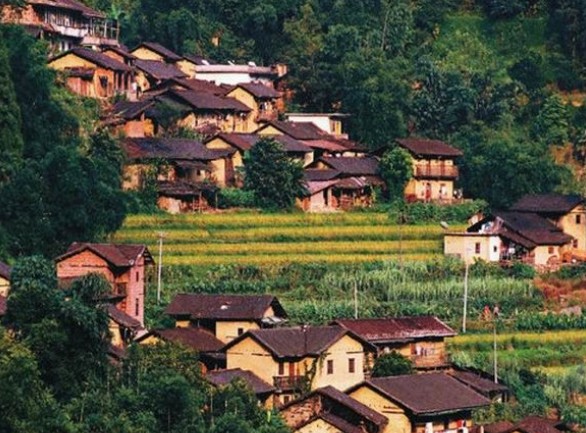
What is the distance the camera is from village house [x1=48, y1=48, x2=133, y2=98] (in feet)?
234

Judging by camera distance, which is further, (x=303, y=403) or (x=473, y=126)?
(x=473, y=126)

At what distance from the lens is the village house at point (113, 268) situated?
57.9 meters

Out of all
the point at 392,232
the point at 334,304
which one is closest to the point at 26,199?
the point at 334,304

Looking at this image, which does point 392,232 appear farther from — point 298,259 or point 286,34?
point 286,34

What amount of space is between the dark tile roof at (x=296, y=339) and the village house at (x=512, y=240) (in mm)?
12650

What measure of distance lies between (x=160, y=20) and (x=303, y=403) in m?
32.9

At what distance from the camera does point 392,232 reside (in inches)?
2677

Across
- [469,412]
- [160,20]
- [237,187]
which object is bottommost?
[469,412]

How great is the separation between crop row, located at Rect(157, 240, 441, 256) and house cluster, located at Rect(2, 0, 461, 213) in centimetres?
250

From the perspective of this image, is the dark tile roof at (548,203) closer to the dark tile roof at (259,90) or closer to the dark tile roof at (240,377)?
the dark tile roof at (259,90)

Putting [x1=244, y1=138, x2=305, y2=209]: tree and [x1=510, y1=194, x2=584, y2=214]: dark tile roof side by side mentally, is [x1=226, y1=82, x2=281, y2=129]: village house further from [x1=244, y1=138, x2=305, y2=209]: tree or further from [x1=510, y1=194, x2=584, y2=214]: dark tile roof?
[x1=510, y1=194, x2=584, y2=214]: dark tile roof

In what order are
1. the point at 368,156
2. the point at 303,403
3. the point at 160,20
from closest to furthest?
the point at 303,403 < the point at 368,156 < the point at 160,20

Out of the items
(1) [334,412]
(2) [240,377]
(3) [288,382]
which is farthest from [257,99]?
(1) [334,412]

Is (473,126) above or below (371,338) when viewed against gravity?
above
